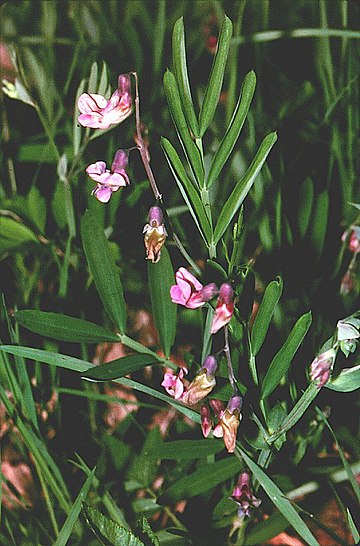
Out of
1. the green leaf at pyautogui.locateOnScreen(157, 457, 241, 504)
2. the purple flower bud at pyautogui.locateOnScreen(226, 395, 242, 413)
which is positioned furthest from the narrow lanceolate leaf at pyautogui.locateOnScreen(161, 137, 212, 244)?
the green leaf at pyautogui.locateOnScreen(157, 457, 241, 504)

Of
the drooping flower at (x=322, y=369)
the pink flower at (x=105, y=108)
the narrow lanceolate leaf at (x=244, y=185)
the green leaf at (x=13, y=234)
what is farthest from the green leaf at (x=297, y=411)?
the green leaf at (x=13, y=234)

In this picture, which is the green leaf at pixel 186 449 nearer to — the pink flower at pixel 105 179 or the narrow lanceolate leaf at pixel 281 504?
the narrow lanceolate leaf at pixel 281 504

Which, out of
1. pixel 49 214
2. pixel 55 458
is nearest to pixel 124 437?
pixel 55 458

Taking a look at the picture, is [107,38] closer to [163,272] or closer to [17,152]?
[17,152]

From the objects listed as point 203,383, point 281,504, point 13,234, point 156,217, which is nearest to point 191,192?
point 156,217

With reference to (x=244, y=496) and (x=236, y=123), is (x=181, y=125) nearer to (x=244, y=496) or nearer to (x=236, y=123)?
(x=236, y=123)

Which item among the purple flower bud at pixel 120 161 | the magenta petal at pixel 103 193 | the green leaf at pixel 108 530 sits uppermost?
the purple flower bud at pixel 120 161
